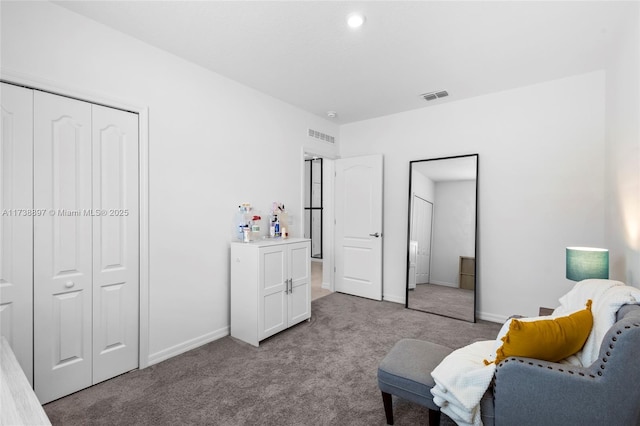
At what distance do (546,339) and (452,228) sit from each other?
247 cm

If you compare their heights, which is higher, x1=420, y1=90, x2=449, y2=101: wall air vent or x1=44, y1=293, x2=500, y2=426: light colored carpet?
x1=420, y1=90, x2=449, y2=101: wall air vent

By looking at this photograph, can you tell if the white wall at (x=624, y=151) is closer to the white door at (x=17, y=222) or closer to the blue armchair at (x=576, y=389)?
the blue armchair at (x=576, y=389)

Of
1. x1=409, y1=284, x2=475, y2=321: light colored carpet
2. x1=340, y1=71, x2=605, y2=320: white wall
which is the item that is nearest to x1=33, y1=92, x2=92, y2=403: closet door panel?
x1=409, y1=284, x2=475, y2=321: light colored carpet

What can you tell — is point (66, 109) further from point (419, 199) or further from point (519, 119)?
point (519, 119)

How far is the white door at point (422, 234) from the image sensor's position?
3.99 m

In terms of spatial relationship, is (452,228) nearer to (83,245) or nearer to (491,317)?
(491,317)

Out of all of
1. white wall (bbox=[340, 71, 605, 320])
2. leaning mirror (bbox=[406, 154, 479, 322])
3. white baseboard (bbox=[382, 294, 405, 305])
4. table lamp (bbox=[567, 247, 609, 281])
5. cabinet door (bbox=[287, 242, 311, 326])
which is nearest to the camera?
table lamp (bbox=[567, 247, 609, 281])

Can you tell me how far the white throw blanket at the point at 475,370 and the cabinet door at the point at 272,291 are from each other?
71.0 inches

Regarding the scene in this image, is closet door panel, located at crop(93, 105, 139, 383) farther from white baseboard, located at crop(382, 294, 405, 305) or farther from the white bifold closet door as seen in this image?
white baseboard, located at crop(382, 294, 405, 305)

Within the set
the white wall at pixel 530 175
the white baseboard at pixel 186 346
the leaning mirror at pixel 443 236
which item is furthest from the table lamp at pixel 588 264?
the white baseboard at pixel 186 346

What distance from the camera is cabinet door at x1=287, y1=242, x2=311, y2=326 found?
3.31 meters

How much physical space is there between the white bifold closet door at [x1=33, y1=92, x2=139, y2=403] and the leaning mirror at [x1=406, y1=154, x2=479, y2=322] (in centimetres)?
326

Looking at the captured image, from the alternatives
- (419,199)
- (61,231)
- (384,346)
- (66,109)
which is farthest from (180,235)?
(419,199)

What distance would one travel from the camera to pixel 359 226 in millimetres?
4602
